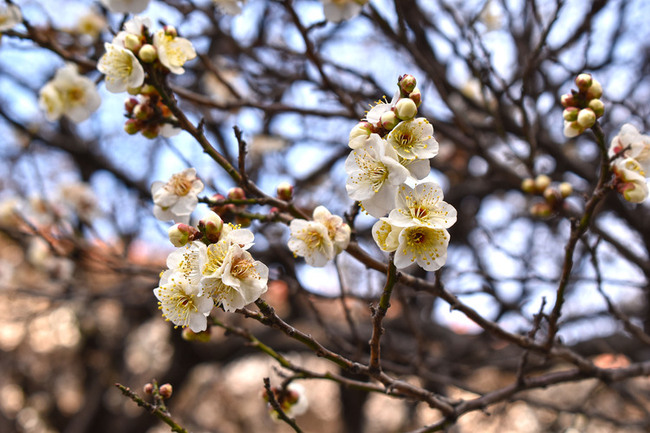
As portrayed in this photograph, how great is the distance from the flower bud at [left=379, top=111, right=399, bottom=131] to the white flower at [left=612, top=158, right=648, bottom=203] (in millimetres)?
761

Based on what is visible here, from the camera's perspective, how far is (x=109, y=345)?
6.09 metres

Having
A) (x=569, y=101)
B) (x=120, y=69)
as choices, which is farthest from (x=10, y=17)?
(x=569, y=101)

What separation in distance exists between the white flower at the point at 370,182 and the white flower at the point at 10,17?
66.2 inches

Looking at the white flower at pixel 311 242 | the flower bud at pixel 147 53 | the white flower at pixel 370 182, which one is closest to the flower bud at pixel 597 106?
the white flower at pixel 370 182

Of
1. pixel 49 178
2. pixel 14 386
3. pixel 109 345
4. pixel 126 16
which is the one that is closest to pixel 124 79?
pixel 126 16

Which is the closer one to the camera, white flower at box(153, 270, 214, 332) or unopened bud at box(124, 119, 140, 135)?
white flower at box(153, 270, 214, 332)

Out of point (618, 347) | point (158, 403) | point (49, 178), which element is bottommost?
point (158, 403)

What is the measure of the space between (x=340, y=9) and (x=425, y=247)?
4.84 ft

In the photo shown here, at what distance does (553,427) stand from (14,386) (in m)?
6.81

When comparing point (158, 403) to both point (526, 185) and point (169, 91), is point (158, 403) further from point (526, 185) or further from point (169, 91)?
point (526, 185)

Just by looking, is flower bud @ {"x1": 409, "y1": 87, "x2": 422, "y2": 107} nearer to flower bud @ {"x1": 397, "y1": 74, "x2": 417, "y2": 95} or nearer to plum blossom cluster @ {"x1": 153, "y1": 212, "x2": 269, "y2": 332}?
flower bud @ {"x1": 397, "y1": 74, "x2": 417, "y2": 95}

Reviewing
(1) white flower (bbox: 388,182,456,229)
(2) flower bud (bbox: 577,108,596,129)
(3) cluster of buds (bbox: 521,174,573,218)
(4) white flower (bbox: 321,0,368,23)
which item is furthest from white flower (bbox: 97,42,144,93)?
(3) cluster of buds (bbox: 521,174,573,218)

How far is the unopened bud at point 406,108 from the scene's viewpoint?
1.06m

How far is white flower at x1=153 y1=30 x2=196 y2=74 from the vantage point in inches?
57.7
